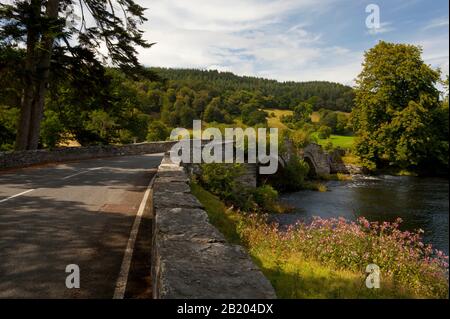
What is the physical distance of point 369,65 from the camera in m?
41.3

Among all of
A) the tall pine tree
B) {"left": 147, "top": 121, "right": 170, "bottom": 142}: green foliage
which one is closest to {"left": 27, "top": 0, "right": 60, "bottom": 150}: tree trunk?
the tall pine tree

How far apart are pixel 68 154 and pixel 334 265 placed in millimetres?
19489

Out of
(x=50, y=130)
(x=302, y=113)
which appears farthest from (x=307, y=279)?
(x=302, y=113)

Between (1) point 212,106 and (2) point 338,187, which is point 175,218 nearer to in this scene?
(2) point 338,187

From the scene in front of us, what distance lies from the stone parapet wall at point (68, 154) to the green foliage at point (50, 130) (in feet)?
9.38

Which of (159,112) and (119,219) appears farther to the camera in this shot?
(159,112)

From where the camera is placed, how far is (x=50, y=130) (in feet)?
85.6

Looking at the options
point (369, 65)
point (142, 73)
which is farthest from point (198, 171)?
point (369, 65)

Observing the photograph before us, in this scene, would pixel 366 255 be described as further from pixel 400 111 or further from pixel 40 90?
pixel 400 111

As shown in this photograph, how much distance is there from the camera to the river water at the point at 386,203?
758 inches

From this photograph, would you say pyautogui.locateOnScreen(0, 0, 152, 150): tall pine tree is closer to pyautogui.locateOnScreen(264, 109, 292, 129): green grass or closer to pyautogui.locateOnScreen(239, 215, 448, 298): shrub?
pyautogui.locateOnScreen(239, 215, 448, 298): shrub

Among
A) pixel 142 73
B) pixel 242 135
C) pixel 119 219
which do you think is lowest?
pixel 119 219

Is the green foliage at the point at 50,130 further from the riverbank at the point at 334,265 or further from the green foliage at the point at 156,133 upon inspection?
the green foliage at the point at 156,133

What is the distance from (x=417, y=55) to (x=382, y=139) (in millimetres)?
9744
